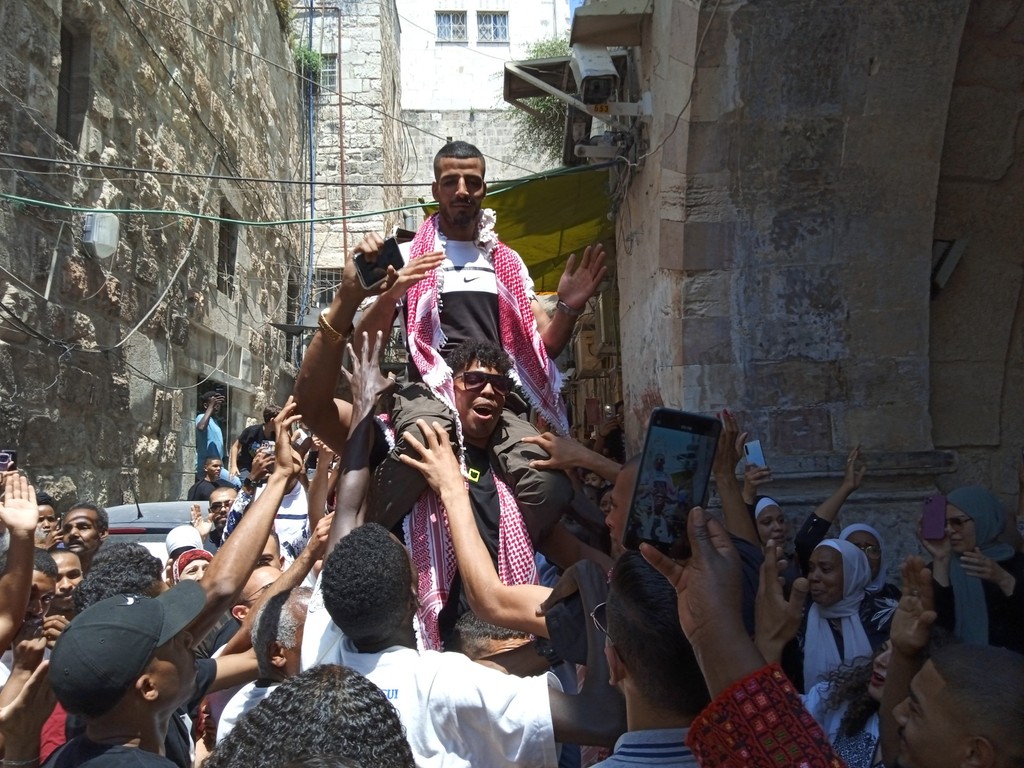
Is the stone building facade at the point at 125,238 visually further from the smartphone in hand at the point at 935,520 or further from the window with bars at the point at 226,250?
the smartphone in hand at the point at 935,520

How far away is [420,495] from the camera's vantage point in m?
3.17

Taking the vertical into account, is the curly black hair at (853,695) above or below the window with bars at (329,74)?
below

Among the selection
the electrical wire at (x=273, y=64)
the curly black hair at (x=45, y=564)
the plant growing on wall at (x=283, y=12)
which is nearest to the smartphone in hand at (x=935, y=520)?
the curly black hair at (x=45, y=564)

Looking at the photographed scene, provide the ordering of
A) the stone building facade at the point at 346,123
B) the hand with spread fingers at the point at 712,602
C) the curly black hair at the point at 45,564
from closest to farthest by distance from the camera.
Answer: the hand with spread fingers at the point at 712,602 < the curly black hair at the point at 45,564 < the stone building facade at the point at 346,123

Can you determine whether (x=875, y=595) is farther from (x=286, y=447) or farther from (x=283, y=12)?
(x=283, y=12)

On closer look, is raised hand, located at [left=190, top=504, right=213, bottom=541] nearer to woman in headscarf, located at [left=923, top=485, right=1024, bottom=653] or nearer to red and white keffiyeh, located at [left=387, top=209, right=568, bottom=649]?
red and white keffiyeh, located at [left=387, top=209, right=568, bottom=649]

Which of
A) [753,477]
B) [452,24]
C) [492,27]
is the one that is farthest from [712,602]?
[492,27]

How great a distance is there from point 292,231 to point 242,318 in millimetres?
3843

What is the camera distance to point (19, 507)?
2.89 m

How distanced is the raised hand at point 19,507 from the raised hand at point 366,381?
1032 mm

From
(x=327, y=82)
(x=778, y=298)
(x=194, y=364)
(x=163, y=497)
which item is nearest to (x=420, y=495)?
(x=778, y=298)

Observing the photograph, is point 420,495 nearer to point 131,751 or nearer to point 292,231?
point 131,751

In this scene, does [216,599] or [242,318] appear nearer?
[216,599]

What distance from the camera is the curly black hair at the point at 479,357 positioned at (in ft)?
10.3
